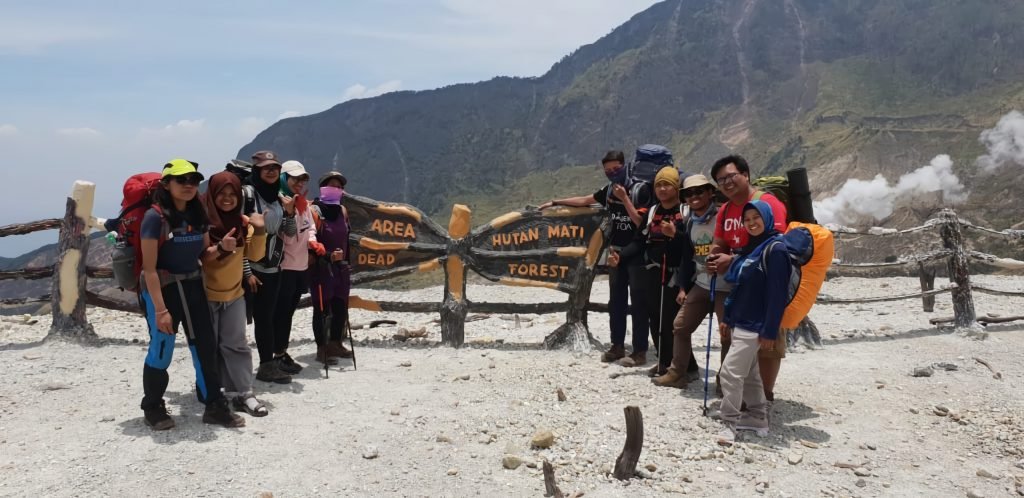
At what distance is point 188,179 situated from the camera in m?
4.53

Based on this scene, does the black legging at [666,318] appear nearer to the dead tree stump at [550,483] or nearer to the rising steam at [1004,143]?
the dead tree stump at [550,483]

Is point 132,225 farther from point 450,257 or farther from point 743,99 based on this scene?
point 743,99

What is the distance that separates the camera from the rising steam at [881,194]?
162ft

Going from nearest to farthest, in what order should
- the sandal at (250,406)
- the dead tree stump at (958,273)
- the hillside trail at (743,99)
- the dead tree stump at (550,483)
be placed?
the dead tree stump at (550,483) < the sandal at (250,406) < the dead tree stump at (958,273) < the hillside trail at (743,99)

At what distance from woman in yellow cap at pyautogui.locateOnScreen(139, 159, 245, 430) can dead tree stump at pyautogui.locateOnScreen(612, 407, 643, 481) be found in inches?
109

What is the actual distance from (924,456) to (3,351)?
354 inches

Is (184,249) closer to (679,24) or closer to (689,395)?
(689,395)

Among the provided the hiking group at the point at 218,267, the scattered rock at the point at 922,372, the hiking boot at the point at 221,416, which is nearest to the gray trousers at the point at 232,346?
the hiking group at the point at 218,267

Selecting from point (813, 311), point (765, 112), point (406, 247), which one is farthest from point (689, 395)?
point (765, 112)

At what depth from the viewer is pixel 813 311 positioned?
35.8ft

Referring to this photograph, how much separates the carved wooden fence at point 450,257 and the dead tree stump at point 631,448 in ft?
10.9

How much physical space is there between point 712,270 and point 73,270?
23.4 feet

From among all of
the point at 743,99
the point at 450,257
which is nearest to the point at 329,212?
the point at 450,257

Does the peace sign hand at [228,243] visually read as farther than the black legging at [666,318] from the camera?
No
